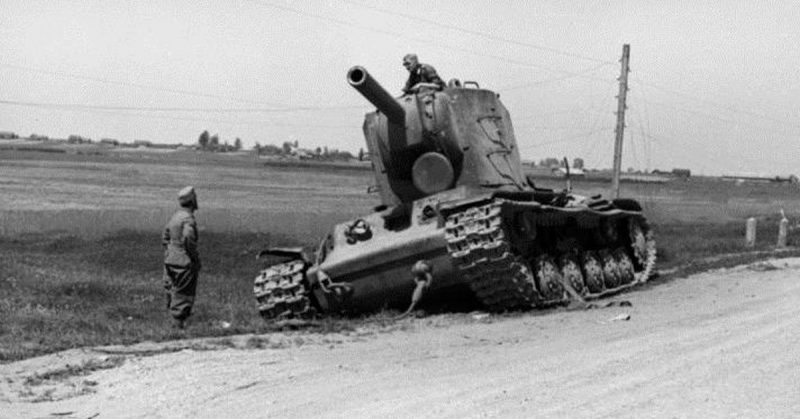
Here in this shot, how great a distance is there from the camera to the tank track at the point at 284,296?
47.2 ft

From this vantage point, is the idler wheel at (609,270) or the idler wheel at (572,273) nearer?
the idler wheel at (572,273)

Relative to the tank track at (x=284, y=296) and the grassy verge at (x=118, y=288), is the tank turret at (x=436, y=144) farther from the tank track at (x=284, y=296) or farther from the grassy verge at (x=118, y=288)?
the grassy verge at (x=118, y=288)

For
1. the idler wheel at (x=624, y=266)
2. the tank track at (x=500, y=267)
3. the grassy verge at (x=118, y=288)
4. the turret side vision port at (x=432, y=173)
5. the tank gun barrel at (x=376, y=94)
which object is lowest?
the grassy verge at (x=118, y=288)

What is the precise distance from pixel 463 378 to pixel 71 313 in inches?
329

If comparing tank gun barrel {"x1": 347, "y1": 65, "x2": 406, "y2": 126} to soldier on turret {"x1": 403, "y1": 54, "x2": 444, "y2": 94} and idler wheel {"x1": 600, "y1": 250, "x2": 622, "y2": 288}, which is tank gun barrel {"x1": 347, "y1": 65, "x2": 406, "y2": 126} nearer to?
soldier on turret {"x1": 403, "y1": 54, "x2": 444, "y2": 94}

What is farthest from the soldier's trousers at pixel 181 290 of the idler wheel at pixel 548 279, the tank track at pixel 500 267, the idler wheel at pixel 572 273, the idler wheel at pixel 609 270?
the idler wheel at pixel 609 270

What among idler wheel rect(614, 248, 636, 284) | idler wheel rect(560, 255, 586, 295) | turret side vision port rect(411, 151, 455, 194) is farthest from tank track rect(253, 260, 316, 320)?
idler wheel rect(614, 248, 636, 284)

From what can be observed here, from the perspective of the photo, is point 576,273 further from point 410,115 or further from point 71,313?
point 71,313

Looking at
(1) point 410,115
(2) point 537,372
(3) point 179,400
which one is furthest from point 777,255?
(3) point 179,400

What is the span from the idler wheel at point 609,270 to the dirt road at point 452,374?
16.4 feet

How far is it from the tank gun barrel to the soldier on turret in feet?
3.02

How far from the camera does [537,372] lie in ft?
28.6

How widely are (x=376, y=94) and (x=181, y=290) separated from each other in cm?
357

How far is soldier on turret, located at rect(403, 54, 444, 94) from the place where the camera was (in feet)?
53.7
